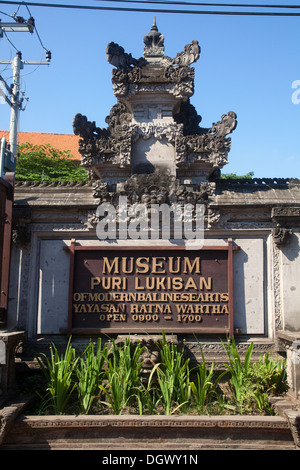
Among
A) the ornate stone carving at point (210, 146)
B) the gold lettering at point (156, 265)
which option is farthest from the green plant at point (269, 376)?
the ornate stone carving at point (210, 146)

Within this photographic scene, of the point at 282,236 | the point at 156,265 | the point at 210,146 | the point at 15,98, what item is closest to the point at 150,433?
the point at 156,265

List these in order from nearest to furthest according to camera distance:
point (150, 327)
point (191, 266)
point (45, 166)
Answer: point (150, 327)
point (191, 266)
point (45, 166)

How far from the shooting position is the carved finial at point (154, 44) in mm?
8125

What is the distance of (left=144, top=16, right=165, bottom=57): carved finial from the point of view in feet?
26.7

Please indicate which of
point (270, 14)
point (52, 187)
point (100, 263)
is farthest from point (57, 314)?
point (270, 14)

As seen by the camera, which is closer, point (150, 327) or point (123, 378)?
point (123, 378)

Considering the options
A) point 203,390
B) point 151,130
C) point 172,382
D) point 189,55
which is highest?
point 189,55

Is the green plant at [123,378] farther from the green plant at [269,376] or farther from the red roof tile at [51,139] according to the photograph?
the red roof tile at [51,139]

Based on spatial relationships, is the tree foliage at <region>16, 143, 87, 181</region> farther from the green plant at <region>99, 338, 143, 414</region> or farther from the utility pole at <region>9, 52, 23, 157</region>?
the green plant at <region>99, 338, 143, 414</region>

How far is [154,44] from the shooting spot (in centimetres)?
824

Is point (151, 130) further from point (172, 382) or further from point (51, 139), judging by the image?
point (51, 139)

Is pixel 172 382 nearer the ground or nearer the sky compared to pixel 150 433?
nearer the sky

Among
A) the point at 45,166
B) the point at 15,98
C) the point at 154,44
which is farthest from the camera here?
the point at 45,166

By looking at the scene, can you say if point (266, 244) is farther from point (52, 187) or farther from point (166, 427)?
point (52, 187)
